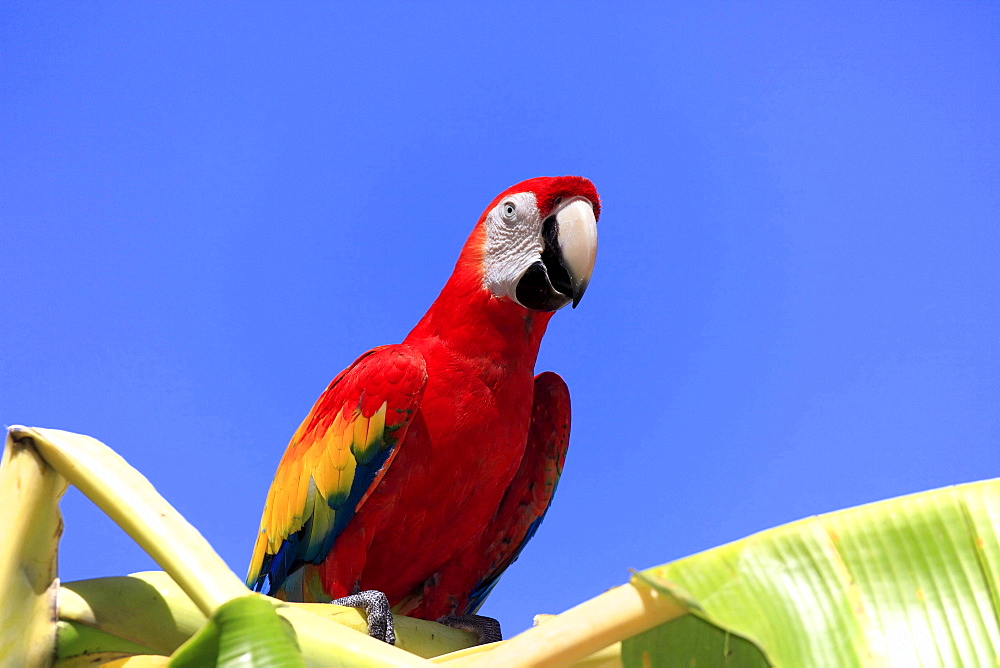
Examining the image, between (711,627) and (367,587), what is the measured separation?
1666mm

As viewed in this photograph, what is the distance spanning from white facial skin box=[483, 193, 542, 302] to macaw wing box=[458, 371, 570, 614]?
0.45 m

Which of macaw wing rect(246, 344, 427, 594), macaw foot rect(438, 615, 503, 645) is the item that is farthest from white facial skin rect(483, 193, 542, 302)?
macaw foot rect(438, 615, 503, 645)

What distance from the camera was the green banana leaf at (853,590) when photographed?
0.53 m

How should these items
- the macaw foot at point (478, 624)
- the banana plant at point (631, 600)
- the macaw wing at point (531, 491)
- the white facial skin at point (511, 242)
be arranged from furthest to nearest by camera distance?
the macaw wing at point (531, 491) < the white facial skin at point (511, 242) < the macaw foot at point (478, 624) < the banana plant at point (631, 600)

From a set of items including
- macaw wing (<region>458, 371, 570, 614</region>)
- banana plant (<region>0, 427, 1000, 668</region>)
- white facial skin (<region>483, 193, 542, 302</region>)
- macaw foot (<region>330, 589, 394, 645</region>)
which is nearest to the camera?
banana plant (<region>0, 427, 1000, 668</region>)

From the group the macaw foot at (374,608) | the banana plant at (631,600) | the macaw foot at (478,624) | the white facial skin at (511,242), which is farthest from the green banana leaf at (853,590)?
the white facial skin at (511,242)

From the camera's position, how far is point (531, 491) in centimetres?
235

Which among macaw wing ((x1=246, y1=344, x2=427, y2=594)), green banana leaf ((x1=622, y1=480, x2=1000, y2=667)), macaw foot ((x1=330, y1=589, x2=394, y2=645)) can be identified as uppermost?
macaw wing ((x1=246, y1=344, x2=427, y2=594))

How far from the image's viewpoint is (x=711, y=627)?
0.53 meters

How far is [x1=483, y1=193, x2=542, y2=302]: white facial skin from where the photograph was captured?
84.0 inches

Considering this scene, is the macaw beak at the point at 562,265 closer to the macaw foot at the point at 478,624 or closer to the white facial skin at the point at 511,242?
the white facial skin at the point at 511,242

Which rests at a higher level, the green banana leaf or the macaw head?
Answer: the macaw head

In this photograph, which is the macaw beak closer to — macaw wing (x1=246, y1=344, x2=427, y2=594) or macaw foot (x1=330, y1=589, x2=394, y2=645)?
macaw wing (x1=246, y1=344, x2=427, y2=594)

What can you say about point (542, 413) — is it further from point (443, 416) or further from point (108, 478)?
point (108, 478)
